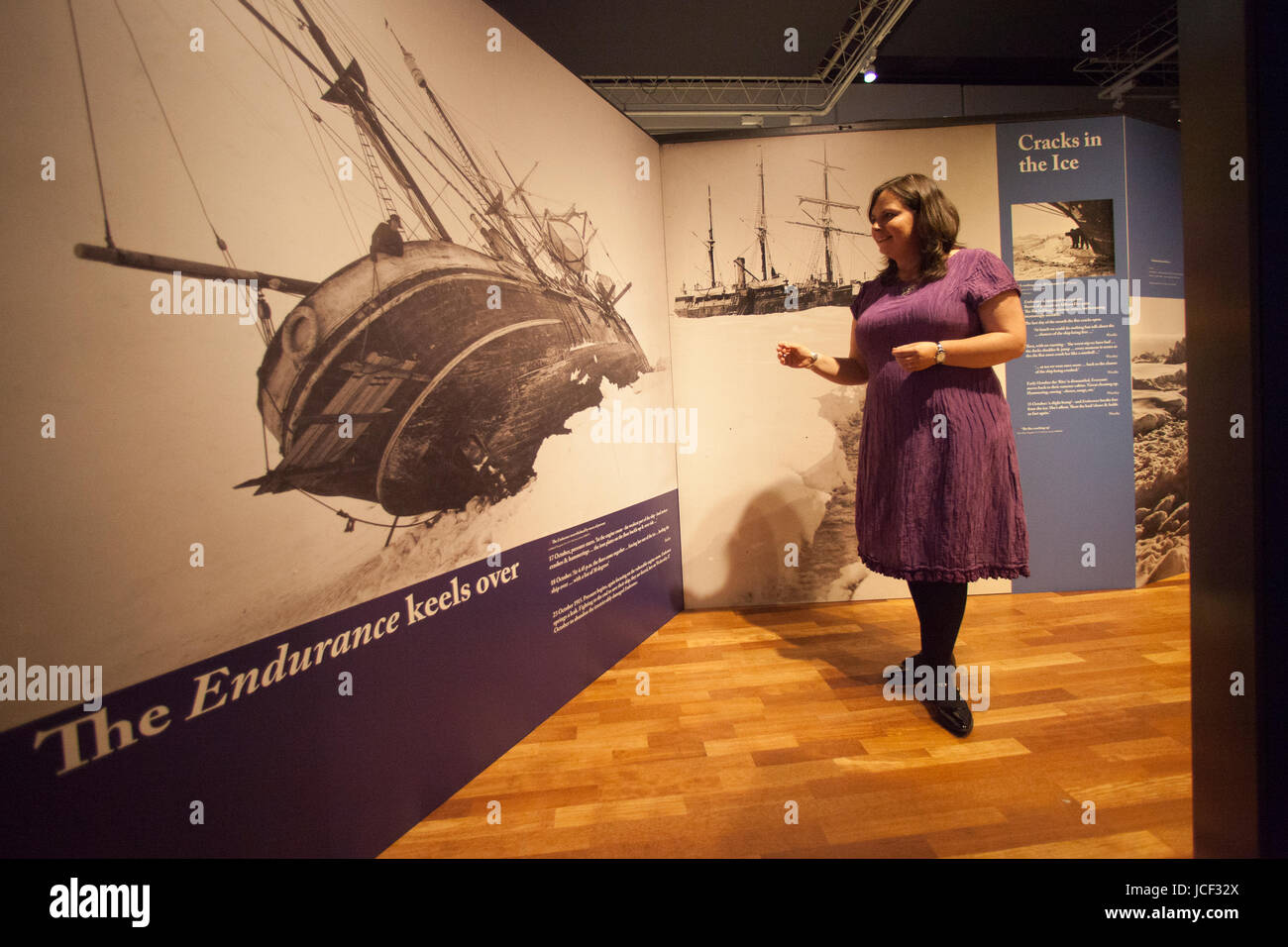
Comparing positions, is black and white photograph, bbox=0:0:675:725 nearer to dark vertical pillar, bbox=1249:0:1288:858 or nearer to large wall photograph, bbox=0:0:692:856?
large wall photograph, bbox=0:0:692:856

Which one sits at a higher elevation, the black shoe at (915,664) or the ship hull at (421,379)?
the ship hull at (421,379)

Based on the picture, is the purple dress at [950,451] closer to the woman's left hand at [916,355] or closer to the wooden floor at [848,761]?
the woman's left hand at [916,355]

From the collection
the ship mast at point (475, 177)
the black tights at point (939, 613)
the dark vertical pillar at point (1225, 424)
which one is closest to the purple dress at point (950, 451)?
the black tights at point (939, 613)

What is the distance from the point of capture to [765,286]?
2.83 metres

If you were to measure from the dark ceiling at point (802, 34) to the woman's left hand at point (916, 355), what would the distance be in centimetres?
298

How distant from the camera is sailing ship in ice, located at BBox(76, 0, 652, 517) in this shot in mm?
1138

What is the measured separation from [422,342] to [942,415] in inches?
62.0

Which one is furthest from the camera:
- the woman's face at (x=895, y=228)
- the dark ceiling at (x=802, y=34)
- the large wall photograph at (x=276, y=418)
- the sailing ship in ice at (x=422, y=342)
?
the dark ceiling at (x=802, y=34)

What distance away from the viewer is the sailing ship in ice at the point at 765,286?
278cm

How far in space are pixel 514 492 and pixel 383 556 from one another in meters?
0.50

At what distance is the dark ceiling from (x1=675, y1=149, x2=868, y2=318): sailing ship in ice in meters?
1.54

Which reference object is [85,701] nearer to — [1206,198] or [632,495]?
[632,495]

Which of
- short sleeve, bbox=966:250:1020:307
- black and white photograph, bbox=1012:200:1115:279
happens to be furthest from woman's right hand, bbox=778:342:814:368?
black and white photograph, bbox=1012:200:1115:279
